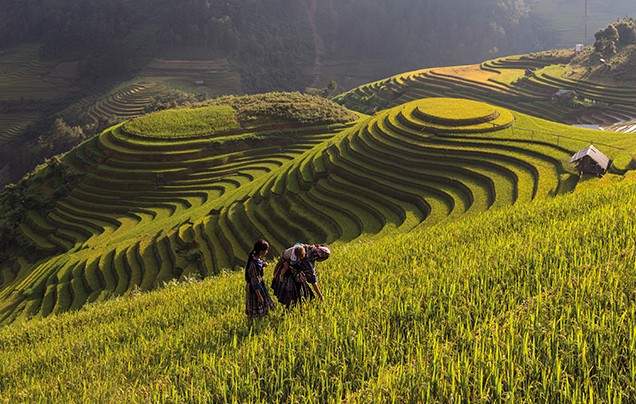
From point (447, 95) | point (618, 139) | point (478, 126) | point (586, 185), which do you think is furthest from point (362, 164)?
point (447, 95)

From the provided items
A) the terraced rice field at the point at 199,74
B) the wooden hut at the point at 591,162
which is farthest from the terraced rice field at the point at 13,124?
the wooden hut at the point at 591,162

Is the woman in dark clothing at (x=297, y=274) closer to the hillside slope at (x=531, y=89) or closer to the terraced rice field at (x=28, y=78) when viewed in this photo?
the hillside slope at (x=531, y=89)

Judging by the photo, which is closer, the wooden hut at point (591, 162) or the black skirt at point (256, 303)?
the black skirt at point (256, 303)

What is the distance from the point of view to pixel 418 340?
250 inches

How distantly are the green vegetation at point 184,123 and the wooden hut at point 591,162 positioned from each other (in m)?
39.8

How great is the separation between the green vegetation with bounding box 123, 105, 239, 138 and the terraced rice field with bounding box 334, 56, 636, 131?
1480 inches

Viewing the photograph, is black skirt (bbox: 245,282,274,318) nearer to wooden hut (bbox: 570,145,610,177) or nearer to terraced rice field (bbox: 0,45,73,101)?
wooden hut (bbox: 570,145,610,177)

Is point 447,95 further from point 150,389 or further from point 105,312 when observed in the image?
point 150,389

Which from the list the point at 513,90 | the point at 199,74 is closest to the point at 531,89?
the point at 513,90

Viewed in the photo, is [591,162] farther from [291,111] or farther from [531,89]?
[531,89]

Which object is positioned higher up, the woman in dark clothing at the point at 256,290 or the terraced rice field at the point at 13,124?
the woman in dark clothing at the point at 256,290

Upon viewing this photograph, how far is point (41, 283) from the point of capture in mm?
38594

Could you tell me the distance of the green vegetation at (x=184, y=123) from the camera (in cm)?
5588

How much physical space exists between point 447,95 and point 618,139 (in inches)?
2013
